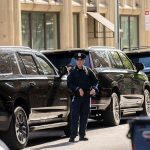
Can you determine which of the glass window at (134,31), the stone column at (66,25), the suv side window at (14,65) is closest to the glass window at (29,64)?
the suv side window at (14,65)

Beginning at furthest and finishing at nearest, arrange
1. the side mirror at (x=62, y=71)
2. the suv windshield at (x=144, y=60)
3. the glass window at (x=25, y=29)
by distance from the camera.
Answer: the glass window at (x=25, y=29) → the suv windshield at (x=144, y=60) → the side mirror at (x=62, y=71)

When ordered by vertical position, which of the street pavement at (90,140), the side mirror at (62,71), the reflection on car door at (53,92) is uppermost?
the side mirror at (62,71)

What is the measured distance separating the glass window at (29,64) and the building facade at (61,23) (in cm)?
1595

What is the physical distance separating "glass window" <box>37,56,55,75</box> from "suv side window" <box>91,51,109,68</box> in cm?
216

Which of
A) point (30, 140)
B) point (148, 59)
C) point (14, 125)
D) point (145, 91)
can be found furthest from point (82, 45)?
point (14, 125)

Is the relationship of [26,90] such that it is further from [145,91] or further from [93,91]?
[145,91]

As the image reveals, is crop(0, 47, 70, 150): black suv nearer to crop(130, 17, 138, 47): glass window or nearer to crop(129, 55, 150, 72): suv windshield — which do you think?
crop(129, 55, 150, 72): suv windshield

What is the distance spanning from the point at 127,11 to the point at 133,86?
23.5m

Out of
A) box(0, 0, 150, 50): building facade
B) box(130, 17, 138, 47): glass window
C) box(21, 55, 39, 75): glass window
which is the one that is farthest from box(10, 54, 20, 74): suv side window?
box(130, 17, 138, 47): glass window

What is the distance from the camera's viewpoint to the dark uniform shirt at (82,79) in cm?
1256

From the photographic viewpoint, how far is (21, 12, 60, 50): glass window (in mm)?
31281

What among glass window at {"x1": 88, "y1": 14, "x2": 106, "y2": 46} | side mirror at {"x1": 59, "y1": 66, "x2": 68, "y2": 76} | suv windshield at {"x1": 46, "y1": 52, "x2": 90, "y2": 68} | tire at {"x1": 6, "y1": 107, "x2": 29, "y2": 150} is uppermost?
glass window at {"x1": 88, "y1": 14, "x2": 106, "y2": 46}

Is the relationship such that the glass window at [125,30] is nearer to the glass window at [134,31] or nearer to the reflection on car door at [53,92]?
the glass window at [134,31]

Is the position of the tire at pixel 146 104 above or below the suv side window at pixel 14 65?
below
